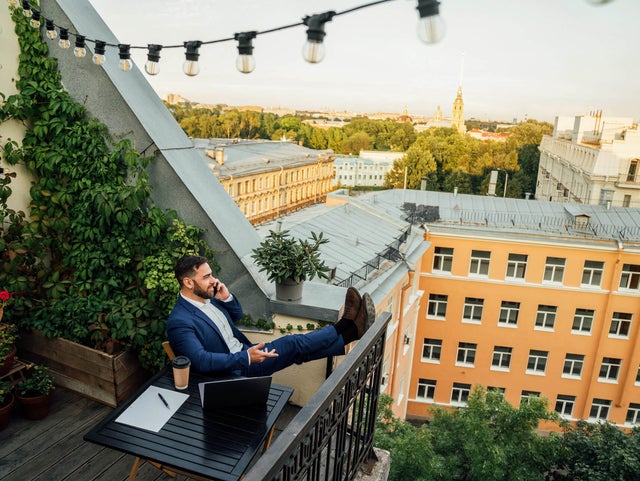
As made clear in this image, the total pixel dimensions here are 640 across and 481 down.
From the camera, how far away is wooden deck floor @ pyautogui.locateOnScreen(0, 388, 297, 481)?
310 cm

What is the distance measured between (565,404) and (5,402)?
906 inches

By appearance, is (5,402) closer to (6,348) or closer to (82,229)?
(6,348)

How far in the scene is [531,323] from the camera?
20.5 m

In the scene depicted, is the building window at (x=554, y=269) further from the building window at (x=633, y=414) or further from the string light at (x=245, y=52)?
the string light at (x=245, y=52)

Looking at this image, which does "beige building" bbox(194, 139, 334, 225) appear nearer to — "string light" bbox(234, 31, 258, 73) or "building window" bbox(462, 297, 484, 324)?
"building window" bbox(462, 297, 484, 324)

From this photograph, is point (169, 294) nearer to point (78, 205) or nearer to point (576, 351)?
point (78, 205)

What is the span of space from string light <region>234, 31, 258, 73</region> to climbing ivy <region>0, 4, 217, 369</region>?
1141 mm

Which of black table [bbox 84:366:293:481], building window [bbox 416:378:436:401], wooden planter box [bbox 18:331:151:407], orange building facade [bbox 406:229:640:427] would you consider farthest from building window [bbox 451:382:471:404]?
black table [bbox 84:366:293:481]

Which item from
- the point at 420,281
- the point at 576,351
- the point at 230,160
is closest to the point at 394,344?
the point at 420,281

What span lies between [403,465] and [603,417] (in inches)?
614

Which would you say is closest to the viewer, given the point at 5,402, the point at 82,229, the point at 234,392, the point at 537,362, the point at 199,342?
the point at 234,392

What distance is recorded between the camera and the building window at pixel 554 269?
19.7 metres

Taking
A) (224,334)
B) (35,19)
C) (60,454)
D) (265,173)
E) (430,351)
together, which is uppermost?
(35,19)

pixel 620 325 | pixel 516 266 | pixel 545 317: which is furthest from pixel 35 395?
pixel 620 325
